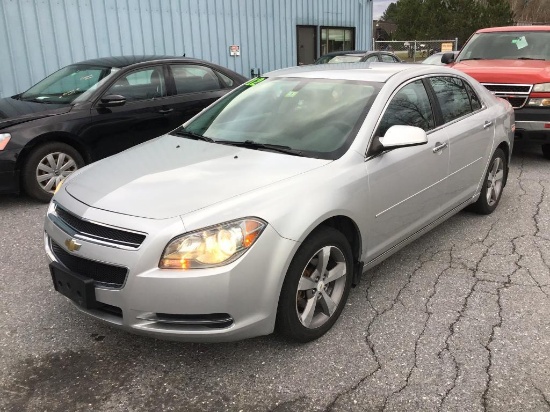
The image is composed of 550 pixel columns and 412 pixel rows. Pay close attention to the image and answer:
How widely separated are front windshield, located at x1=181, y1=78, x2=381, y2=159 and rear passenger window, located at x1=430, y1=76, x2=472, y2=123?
0.84 meters

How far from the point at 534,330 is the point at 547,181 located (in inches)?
148

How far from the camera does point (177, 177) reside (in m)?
2.94

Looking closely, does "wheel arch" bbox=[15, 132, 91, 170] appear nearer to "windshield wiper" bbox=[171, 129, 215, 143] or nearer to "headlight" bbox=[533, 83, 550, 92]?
"windshield wiper" bbox=[171, 129, 215, 143]

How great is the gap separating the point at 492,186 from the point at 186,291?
144 inches

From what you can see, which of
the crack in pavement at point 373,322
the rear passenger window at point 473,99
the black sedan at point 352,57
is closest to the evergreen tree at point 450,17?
the black sedan at point 352,57

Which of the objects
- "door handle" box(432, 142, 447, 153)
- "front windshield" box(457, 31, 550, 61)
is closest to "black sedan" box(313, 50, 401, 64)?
"front windshield" box(457, 31, 550, 61)

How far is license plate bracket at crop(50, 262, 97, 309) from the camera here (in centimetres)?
256

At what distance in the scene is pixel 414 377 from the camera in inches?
104

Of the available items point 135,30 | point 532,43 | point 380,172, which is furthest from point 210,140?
point 135,30

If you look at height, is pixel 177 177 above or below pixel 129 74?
below

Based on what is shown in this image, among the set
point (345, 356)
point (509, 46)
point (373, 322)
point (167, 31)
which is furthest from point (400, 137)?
point (167, 31)

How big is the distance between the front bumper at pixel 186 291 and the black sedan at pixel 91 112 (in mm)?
3276

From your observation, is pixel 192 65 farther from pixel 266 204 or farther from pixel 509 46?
pixel 509 46

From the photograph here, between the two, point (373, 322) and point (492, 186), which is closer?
point (373, 322)
